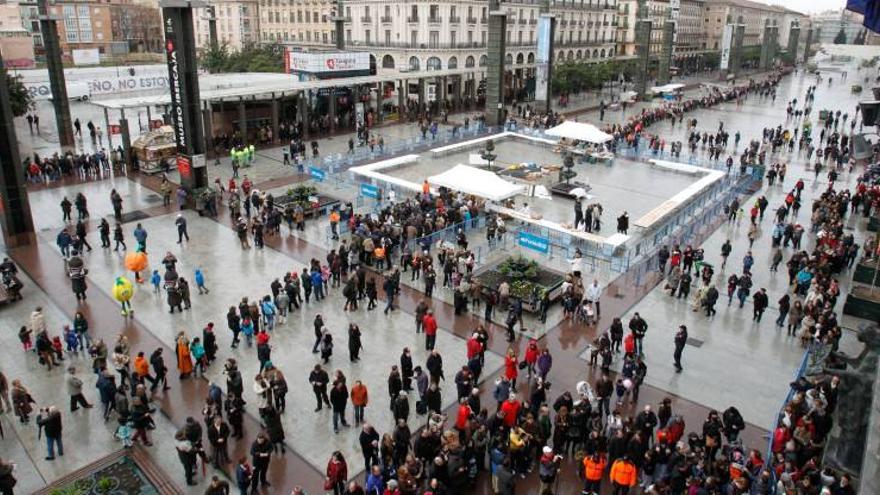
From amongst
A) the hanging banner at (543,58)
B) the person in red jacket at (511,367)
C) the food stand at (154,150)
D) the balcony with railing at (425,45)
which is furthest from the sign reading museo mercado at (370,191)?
the balcony with railing at (425,45)

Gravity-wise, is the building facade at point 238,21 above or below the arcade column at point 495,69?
above

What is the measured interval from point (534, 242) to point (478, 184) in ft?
15.0

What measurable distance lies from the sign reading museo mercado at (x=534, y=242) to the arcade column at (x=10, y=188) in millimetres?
17978

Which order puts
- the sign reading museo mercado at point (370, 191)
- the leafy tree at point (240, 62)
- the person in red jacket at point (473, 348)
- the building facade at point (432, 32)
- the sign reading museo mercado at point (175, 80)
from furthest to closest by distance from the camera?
the building facade at point (432, 32)
the leafy tree at point (240, 62)
the sign reading museo mercado at point (370, 191)
the sign reading museo mercado at point (175, 80)
the person in red jacket at point (473, 348)

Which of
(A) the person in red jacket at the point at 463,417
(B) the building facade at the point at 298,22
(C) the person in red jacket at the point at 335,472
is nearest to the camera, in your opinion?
(C) the person in red jacket at the point at 335,472

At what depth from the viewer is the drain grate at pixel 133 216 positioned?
85.6 feet

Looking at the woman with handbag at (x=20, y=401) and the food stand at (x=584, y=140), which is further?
the food stand at (x=584, y=140)

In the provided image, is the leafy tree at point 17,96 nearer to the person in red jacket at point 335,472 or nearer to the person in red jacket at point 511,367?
the person in red jacket at point 511,367

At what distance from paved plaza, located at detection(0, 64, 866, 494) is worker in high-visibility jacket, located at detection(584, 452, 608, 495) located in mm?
698

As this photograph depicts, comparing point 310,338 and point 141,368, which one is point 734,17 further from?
point 141,368

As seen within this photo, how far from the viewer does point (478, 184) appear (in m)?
25.9

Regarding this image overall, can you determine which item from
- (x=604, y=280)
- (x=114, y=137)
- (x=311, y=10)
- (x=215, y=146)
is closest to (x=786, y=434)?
(x=604, y=280)

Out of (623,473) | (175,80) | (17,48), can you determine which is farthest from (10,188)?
(17,48)

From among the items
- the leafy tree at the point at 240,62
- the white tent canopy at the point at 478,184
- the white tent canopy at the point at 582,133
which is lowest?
the white tent canopy at the point at 478,184
